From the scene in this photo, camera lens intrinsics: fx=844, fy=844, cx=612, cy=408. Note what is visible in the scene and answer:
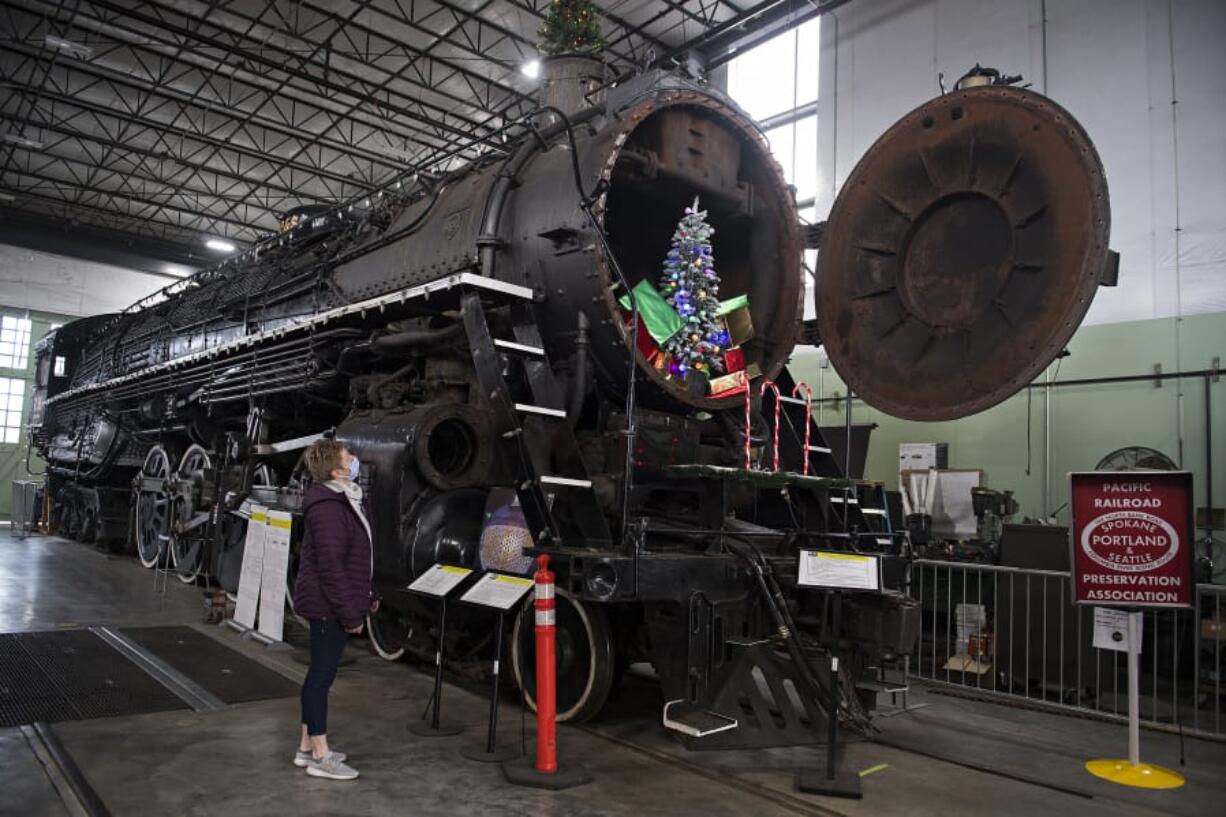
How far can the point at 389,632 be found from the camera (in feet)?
17.8

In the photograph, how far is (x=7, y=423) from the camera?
72.0ft

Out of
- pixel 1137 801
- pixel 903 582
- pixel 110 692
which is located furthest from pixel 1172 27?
pixel 110 692

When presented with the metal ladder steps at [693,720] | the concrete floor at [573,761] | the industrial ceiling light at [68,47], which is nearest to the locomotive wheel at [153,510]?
the concrete floor at [573,761]

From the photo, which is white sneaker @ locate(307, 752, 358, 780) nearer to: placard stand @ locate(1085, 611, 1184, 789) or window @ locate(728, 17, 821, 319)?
placard stand @ locate(1085, 611, 1184, 789)

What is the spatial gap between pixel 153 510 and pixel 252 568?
14.6 feet

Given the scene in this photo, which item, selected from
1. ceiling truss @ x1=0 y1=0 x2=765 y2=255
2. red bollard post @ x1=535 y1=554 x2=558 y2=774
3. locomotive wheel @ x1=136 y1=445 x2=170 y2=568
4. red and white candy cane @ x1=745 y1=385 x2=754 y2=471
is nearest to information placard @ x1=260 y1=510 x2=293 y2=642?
red bollard post @ x1=535 y1=554 x2=558 y2=774

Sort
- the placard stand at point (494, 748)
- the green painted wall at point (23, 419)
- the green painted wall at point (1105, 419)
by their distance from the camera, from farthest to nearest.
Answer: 1. the green painted wall at point (23, 419)
2. the green painted wall at point (1105, 419)
3. the placard stand at point (494, 748)

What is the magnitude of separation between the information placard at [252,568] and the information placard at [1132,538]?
5.21m

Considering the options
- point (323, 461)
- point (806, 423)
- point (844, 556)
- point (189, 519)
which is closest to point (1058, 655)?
point (806, 423)

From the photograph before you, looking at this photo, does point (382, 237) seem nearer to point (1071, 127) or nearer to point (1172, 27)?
point (1071, 127)

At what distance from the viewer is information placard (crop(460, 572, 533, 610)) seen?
3.72 m

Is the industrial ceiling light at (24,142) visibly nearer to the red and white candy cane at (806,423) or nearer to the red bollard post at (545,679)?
the red and white candy cane at (806,423)

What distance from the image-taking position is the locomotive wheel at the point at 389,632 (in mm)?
5226

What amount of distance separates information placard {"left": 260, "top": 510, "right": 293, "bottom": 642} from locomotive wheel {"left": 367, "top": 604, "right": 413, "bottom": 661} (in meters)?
0.66
